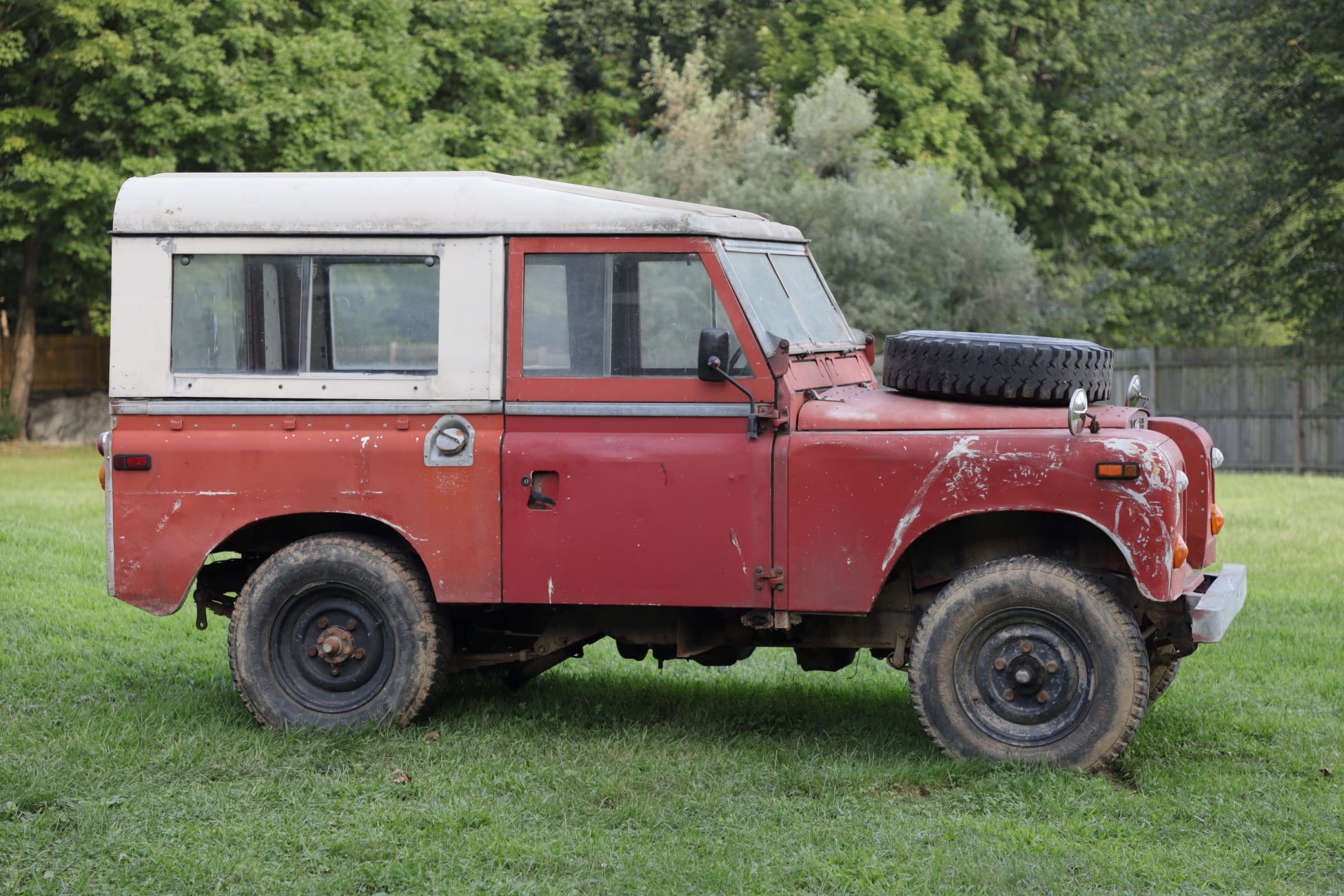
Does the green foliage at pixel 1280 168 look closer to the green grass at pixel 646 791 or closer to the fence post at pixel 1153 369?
the fence post at pixel 1153 369

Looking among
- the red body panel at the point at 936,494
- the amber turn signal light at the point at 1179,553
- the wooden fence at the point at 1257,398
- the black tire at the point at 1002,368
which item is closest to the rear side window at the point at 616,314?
the red body panel at the point at 936,494

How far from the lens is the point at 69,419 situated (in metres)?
29.2

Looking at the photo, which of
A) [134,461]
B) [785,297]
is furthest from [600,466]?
[134,461]

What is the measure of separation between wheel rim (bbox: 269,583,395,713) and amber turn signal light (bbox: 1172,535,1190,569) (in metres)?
3.37

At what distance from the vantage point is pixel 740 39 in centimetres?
3509

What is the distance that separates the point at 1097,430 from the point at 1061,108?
29322mm

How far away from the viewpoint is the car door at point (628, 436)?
632 centimetres

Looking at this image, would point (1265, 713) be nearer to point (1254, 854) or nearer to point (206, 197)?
point (1254, 854)

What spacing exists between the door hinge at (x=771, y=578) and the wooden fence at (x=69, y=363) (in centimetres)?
2569

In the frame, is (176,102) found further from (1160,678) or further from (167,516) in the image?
(1160,678)

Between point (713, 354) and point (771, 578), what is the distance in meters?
0.96

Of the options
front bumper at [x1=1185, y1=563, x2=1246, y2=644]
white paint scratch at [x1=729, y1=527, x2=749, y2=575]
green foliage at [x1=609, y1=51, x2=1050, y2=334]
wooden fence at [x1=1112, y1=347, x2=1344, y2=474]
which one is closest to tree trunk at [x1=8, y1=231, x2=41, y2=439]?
green foliage at [x1=609, y1=51, x2=1050, y2=334]

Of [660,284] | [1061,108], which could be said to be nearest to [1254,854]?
[660,284]

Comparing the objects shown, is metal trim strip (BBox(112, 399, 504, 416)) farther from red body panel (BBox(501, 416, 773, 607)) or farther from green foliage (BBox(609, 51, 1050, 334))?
green foliage (BBox(609, 51, 1050, 334))
